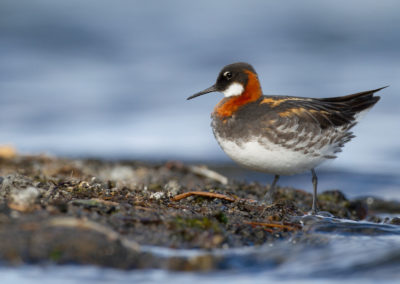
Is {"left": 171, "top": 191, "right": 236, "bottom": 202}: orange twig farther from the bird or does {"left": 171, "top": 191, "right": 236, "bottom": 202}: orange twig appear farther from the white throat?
the white throat

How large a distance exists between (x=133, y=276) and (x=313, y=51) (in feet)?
61.2

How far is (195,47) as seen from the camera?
68.7ft

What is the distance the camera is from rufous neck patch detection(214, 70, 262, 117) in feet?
21.8

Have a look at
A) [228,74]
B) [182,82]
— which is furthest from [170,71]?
[228,74]

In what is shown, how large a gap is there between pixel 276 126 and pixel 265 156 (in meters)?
0.37

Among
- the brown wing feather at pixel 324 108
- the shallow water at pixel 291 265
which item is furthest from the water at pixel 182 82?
the brown wing feather at pixel 324 108

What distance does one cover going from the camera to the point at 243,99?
6738 millimetres

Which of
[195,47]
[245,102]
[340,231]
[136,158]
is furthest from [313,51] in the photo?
[340,231]

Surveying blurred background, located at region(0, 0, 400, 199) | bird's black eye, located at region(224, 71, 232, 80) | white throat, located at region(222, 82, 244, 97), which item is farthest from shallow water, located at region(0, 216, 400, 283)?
blurred background, located at region(0, 0, 400, 199)

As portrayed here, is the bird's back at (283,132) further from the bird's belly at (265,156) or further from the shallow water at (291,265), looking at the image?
the shallow water at (291,265)

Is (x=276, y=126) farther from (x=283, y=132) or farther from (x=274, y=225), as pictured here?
(x=274, y=225)

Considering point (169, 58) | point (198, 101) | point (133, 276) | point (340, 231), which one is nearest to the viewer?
point (133, 276)

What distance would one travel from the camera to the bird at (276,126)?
614 centimetres

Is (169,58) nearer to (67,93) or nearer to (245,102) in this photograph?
(67,93)
